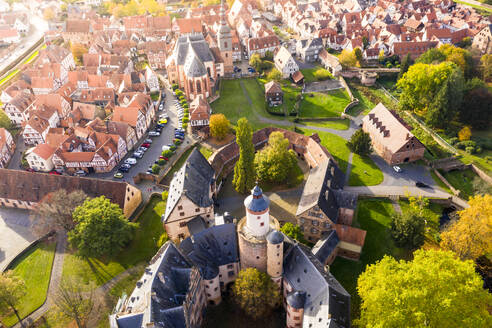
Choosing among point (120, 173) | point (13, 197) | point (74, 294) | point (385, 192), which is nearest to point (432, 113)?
point (385, 192)

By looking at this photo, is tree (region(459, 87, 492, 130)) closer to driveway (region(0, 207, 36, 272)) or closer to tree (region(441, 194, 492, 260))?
tree (region(441, 194, 492, 260))

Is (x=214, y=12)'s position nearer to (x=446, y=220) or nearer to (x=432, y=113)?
(x=432, y=113)

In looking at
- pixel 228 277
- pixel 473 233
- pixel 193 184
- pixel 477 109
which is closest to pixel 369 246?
pixel 473 233

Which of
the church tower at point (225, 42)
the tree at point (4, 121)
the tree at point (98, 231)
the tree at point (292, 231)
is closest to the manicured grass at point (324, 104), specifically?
the church tower at point (225, 42)

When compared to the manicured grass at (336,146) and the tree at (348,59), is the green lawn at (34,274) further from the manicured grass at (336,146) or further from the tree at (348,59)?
the tree at (348,59)

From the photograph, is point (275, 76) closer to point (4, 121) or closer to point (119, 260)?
point (119, 260)

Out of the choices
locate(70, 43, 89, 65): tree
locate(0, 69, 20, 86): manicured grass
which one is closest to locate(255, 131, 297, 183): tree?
locate(70, 43, 89, 65): tree
